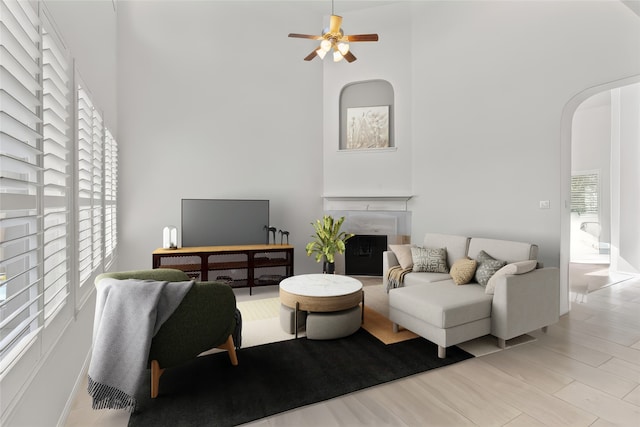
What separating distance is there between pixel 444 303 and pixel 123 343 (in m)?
2.47

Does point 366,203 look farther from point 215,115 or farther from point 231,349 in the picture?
point 231,349

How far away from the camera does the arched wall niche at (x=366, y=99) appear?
5746 mm

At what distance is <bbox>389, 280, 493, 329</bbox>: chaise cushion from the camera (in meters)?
2.74

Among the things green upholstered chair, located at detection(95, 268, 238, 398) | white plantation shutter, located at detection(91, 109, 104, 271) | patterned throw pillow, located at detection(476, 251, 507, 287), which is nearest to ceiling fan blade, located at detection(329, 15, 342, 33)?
white plantation shutter, located at detection(91, 109, 104, 271)

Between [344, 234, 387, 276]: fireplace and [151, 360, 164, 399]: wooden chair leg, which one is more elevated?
[344, 234, 387, 276]: fireplace

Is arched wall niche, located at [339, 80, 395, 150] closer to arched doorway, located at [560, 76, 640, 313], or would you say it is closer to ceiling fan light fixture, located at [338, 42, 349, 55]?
ceiling fan light fixture, located at [338, 42, 349, 55]

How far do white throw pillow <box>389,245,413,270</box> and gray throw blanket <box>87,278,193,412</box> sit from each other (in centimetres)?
309

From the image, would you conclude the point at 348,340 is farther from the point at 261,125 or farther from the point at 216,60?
the point at 216,60

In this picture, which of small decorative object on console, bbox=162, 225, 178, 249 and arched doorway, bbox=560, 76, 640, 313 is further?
small decorative object on console, bbox=162, 225, 178, 249

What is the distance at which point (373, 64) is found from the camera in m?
5.66

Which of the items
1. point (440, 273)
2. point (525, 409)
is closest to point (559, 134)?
point (440, 273)

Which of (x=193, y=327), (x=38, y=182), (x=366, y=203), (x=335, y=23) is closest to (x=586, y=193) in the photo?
(x=366, y=203)

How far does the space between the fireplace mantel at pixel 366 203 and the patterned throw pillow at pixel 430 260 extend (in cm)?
151

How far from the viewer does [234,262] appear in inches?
188
